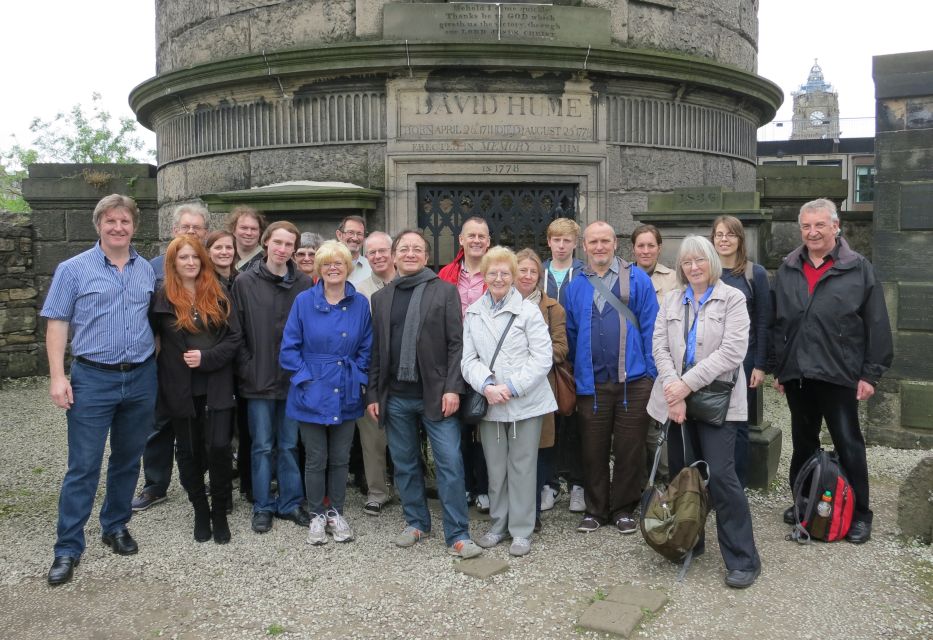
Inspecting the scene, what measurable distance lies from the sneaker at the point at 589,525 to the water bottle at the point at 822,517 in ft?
4.03

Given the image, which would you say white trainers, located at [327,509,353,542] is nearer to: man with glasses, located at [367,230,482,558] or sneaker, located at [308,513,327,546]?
sneaker, located at [308,513,327,546]

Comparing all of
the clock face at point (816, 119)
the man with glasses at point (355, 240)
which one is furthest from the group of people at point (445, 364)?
the clock face at point (816, 119)

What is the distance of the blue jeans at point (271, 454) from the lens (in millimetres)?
4676

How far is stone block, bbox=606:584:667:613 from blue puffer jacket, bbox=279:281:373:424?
1.78 m

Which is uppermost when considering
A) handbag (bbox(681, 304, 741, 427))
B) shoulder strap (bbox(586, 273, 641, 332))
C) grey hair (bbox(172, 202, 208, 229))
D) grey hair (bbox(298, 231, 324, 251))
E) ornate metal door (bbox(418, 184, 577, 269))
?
ornate metal door (bbox(418, 184, 577, 269))

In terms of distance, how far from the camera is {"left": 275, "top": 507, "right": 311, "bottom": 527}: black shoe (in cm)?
473

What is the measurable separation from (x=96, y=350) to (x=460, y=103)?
438 centimetres

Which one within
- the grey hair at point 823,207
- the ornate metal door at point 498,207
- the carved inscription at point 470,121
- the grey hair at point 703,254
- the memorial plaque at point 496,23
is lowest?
the grey hair at point 703,254

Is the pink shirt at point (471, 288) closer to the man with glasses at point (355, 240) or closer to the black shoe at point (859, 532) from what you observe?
the man with glasses at point (355, 240)

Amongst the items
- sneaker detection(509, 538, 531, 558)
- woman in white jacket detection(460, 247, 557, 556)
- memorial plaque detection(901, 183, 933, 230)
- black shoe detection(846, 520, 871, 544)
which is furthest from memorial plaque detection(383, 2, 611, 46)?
black shoe detection(846, 520, 871, 544)

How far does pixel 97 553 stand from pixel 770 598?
3.61 meters

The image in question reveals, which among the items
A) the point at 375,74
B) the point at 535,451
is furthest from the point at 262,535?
the point at 375,74

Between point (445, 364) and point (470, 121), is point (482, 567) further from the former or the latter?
point (470, 121)

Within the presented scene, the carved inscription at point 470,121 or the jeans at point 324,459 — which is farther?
the carved inscription at point 470,121
